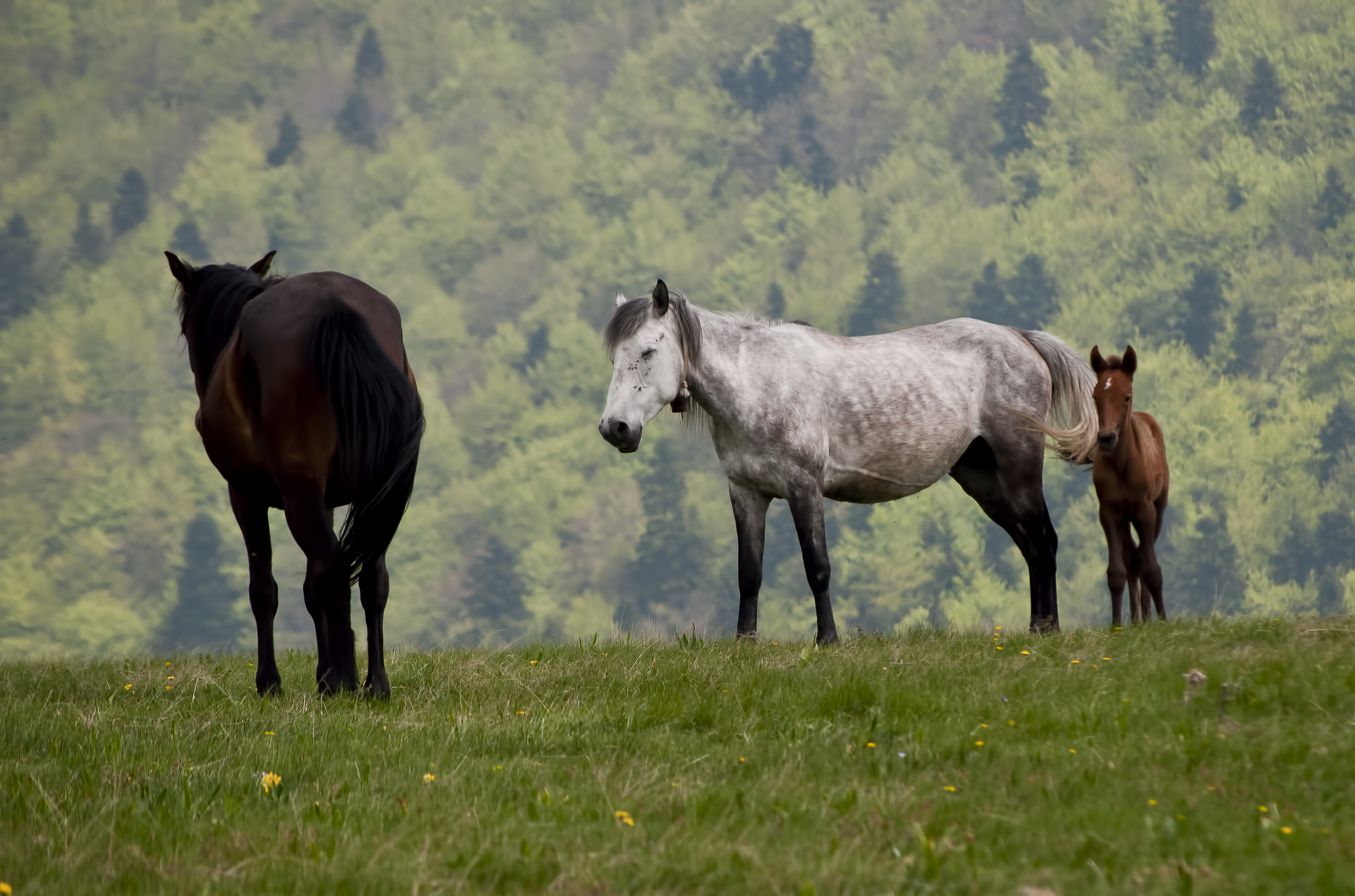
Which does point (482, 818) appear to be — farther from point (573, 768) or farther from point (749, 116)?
point (749, 116)

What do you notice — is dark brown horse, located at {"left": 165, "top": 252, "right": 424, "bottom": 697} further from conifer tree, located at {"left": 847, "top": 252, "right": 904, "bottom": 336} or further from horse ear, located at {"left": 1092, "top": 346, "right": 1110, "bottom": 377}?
conifer tree, located at {"left": 847, "top": 252, "right": 904, "bottom": 336}

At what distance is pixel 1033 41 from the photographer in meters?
118

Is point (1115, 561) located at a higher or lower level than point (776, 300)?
lower

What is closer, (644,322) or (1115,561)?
(644,322)

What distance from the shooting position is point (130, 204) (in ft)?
353

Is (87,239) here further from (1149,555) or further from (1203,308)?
(1149,555)

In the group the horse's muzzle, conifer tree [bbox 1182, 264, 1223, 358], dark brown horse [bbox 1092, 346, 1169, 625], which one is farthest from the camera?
conifer tree [bbox 1182, 264, 1223, 358]

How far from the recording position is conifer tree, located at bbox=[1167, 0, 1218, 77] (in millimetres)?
111938

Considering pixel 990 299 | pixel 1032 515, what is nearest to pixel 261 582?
pixel 1032 515

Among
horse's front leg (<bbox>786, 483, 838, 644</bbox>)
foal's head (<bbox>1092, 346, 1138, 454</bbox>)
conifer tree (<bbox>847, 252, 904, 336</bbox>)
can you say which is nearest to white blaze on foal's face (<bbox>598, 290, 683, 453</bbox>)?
horse's front leg (<bbox>786, 483, 838, 644</bbox>)

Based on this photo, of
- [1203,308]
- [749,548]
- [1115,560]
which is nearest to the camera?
[749,548]

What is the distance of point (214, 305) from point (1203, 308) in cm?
9381

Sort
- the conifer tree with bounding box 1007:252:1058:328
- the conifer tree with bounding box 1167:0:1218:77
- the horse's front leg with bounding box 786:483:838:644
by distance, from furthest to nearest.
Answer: the conifer tree with bounding box 1167:0:1218:77, the conifer tree with bounding box 1007:252:1058:328, the horse's front leg with bounding box 786:483:838:644

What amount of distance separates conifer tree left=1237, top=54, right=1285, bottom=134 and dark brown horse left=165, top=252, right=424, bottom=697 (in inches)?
4285
